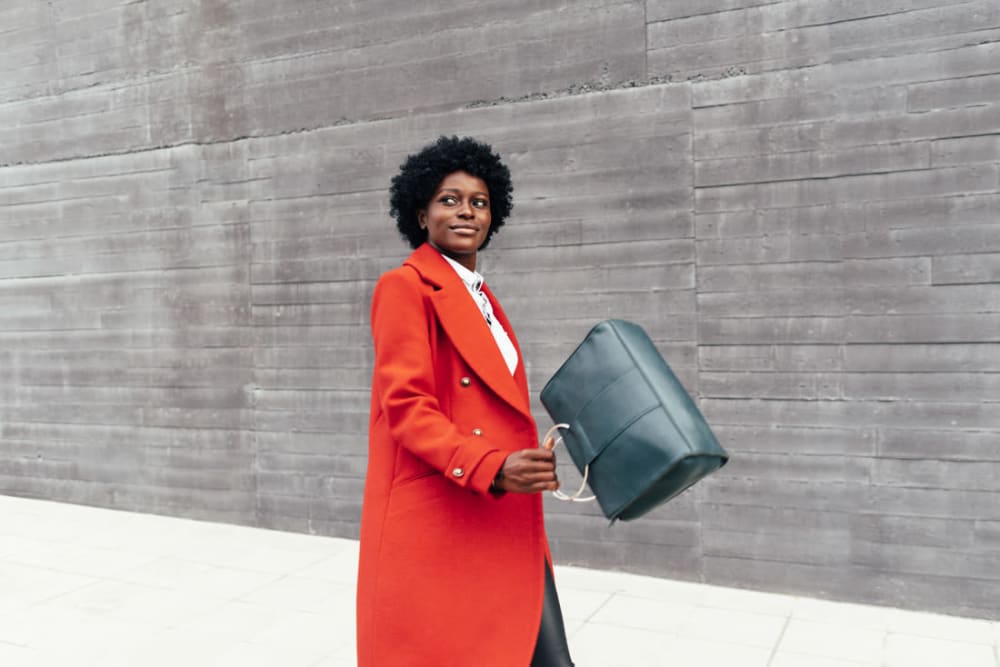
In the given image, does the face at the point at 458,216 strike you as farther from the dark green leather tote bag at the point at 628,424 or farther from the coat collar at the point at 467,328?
the dark green leather tote bag at the point at 628,424

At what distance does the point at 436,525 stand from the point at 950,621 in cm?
311

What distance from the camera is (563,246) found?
4637 millimetres

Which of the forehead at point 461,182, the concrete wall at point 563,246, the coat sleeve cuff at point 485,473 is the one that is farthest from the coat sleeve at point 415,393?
the concrete wall at point 563,246

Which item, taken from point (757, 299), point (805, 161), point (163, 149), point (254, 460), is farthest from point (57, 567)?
point (805, 161)

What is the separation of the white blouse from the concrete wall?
8.17ft

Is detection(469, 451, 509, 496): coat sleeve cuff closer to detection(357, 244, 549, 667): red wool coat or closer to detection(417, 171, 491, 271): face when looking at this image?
detection(357, 244, 549, 667): red wool coat

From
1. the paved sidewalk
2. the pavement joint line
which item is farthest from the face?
the pavement joint line

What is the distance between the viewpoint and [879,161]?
157 inches

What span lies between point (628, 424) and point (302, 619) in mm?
2759

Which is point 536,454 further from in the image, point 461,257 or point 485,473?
point 461,257

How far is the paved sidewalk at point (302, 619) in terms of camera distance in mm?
3484

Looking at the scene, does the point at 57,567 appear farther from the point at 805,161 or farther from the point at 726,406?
the point at 805,161

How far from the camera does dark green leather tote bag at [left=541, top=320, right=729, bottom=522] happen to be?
1673 mm

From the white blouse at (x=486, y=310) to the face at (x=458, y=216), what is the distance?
0.11ft
